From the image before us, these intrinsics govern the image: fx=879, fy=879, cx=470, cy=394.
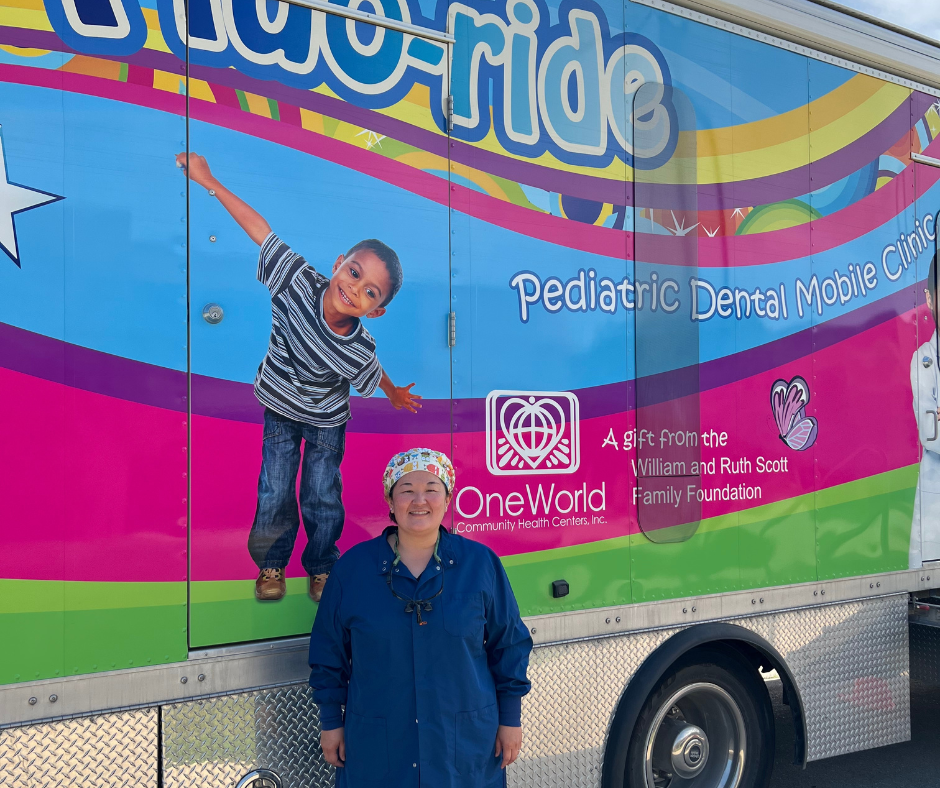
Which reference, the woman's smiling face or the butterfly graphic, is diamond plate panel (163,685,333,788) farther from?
the butterfly graphic

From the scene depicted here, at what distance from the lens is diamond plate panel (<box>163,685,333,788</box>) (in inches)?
101

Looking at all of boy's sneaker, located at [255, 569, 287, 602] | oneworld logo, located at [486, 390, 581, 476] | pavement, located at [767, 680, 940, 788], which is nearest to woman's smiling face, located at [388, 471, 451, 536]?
boy's sneaker, located at [255, 569, 287, 602]

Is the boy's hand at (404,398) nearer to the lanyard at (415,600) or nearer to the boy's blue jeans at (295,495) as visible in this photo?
the boy's blue jeans at (295,495)

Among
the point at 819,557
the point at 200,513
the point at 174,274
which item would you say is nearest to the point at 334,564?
the point at 200,513

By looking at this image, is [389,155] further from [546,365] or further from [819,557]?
[819,557]

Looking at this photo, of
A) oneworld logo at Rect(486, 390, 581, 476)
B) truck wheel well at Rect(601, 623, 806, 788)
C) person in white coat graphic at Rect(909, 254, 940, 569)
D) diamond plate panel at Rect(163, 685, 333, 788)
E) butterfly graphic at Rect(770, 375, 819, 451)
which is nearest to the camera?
diamond plate panel at Rect(163, 685, 333, 788)

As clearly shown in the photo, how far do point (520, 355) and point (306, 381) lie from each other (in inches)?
32.3

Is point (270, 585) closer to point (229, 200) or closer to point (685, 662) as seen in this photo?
point (229, 200)

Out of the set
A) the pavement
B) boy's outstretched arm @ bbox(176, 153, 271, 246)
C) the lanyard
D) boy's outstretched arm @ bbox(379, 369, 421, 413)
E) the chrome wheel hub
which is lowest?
the pavement

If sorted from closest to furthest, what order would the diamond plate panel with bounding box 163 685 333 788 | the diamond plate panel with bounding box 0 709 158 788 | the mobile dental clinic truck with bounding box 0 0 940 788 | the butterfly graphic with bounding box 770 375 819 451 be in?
1. the diamond plate panel with bounding box 0 709 158 788
2. the mobile dental clinic truck with bounding box 0 0 940 788
3. the diamond plate panel with bounding box 163 685 333 788
4. the butterfly graphic with bounding box 770 375 819 451

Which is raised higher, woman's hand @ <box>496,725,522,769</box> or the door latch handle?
the door latch handle

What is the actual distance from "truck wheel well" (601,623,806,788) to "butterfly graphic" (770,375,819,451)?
2.83ft

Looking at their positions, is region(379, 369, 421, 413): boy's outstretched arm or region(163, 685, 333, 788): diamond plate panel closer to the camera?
region(163, 685, 333, 788): diamond plate panel

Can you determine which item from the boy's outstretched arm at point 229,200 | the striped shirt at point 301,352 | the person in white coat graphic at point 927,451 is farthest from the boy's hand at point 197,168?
the person in white coat graphic at point 927,451
